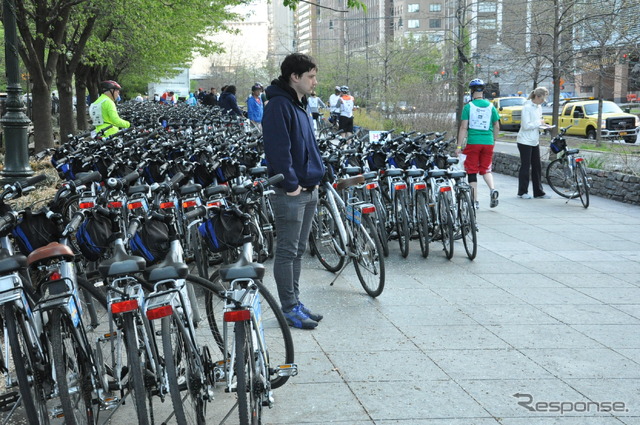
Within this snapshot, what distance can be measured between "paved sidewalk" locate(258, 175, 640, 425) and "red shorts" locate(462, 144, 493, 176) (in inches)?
97.5

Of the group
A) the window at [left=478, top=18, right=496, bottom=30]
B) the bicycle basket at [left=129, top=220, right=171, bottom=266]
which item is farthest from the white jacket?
the window at [left=478, top=18, right=496, bottom=30]

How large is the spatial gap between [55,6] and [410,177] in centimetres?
1030

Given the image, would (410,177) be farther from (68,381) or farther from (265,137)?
(68,381)

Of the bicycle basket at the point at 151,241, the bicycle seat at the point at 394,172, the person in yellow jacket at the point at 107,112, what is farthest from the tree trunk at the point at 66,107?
the bicycle basket at the point at 151,241

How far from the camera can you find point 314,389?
191 inches

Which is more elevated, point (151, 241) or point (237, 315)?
point (151, 241)

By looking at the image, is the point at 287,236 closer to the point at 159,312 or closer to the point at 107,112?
the point at 159,312

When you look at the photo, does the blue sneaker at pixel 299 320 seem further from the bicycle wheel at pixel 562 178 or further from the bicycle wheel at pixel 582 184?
the bicycle wheel at pixel 562 178

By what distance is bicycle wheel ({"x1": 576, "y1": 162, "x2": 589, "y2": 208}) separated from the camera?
505 inches

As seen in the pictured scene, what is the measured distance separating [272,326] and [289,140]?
1693 millimetres

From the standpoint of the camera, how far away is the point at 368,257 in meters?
7.05

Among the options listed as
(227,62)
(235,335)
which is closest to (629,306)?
(235,335)

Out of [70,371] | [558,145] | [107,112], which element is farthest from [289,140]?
[558,145]

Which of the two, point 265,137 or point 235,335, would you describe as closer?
point 235,335
